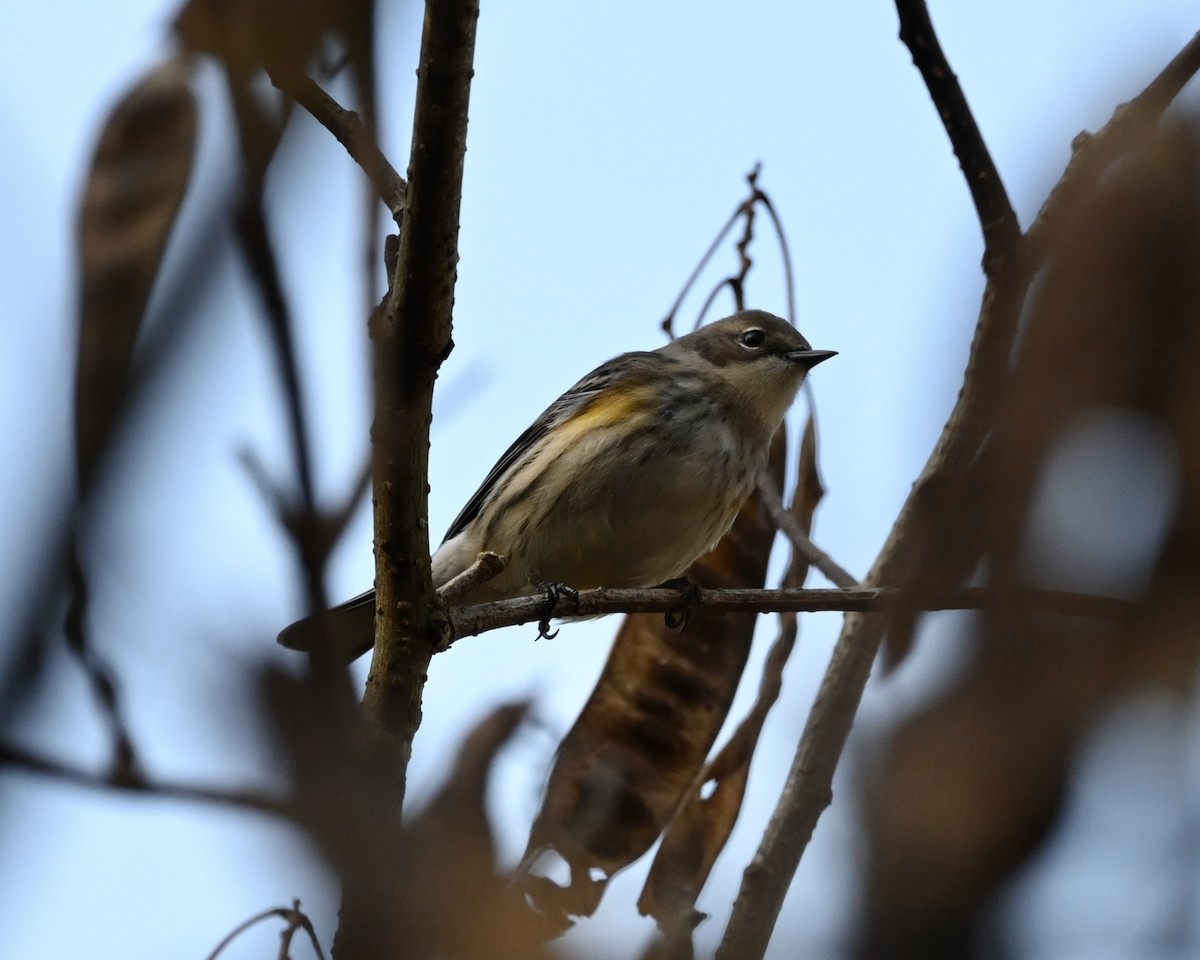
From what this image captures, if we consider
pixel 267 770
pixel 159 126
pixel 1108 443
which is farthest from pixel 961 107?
pixel 267 770

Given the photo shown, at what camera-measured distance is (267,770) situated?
118 centimetres

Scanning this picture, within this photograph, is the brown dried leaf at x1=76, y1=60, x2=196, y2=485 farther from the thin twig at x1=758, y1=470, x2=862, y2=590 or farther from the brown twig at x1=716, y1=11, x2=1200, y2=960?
the thin twig at x1=758, y1=470, x2=862, y2=590

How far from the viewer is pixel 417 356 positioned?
11.5ft

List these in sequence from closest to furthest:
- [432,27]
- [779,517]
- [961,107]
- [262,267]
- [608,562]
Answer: [262,267]
[432,27]
[961,107]
[779,517]
[608,562]

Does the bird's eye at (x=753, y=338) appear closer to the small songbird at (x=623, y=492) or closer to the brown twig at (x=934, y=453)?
the small songbird at (x=623, y=492)

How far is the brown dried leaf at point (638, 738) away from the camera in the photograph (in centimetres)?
576

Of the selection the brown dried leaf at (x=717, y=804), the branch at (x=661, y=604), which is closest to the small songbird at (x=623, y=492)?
the branch at (x=661, y=604)

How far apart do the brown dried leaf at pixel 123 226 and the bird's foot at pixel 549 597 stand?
2536 mm

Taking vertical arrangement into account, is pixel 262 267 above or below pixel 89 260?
below

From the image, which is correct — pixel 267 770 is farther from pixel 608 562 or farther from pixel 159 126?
pixel 608 562

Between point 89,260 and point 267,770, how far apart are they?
1.36 meters

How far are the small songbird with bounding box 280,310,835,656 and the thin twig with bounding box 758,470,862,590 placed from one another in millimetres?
310

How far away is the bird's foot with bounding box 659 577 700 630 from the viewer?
582 cm

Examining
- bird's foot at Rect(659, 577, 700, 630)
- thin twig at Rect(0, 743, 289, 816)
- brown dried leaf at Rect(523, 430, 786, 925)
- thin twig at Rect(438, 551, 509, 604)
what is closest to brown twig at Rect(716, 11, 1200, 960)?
bird's foot at Rect(659, 577, 700, 630)
